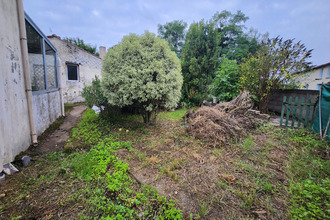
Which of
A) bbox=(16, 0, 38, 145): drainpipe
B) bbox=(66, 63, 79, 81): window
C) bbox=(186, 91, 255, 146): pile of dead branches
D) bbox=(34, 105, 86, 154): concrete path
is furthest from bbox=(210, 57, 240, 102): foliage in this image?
bbox=(66, 63, 79, 81): window

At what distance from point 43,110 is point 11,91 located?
6.60ft

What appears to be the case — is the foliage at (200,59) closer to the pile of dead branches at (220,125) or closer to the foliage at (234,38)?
the pile of dead branches at (220,125)

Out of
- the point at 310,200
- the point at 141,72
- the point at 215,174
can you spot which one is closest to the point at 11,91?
the point at 141,72

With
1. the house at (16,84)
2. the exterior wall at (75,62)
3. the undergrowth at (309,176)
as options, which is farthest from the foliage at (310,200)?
the exterior wall at (75,62)

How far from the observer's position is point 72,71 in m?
10.3

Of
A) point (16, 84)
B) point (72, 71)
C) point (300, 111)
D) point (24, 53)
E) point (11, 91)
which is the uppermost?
point (72, 71)

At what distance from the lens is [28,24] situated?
12.4ft

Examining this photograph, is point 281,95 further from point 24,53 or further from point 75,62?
point 75,62

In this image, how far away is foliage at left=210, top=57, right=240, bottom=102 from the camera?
802 centimetres

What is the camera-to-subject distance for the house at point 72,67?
952 centimetres

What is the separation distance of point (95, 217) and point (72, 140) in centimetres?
306

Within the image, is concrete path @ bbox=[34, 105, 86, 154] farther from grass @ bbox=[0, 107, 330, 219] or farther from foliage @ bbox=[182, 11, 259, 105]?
foliage @ bbox=[182, 11, 259, 105]

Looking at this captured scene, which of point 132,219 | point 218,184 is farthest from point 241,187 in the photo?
point 132,219

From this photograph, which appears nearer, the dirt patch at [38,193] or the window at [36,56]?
the dirt patch at [38,193]
